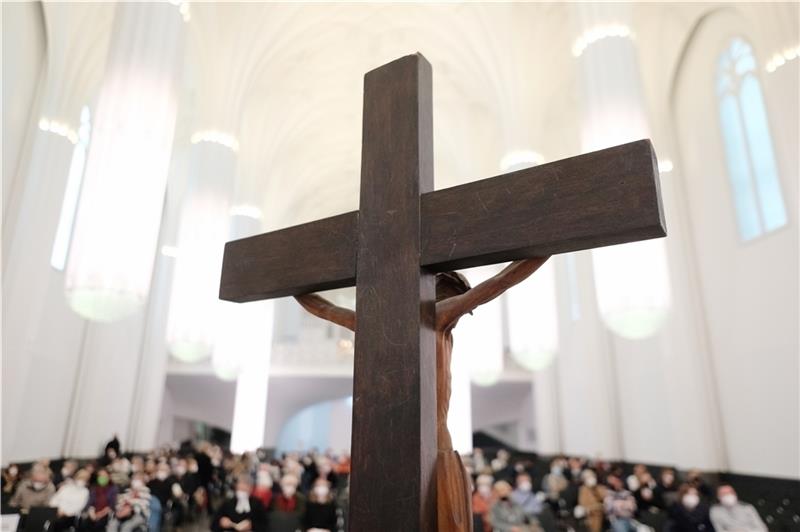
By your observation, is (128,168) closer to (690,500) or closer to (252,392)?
(690,500)

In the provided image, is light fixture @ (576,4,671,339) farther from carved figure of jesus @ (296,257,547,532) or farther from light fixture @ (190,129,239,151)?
light fixture @ (190,129,239,151)

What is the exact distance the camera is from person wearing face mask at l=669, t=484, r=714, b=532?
4.83 meters

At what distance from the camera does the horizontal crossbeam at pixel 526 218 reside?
135 cm

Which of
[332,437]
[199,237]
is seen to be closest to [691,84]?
[199,237]

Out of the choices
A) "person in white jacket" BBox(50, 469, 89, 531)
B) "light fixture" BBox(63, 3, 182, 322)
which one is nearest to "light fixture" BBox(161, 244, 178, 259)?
"light fixture" BBox(63, 3, 182, 322)

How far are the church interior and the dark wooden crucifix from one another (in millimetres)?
64

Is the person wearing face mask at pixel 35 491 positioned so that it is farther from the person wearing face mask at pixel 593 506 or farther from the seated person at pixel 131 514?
the person wearing face mask at pixel 593 506

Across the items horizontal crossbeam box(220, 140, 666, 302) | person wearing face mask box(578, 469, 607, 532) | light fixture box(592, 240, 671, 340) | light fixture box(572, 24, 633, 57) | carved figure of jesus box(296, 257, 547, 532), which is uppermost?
light fixture box(572, 24, 633, 57)

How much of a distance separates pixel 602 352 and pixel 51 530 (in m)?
11.9

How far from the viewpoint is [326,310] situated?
190 centimetres

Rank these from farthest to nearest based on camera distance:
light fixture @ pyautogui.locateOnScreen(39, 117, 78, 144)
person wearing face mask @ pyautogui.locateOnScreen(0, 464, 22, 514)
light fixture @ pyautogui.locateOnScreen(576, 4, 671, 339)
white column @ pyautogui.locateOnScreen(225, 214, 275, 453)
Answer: white column @ pyautogui.locateOnScreen(225, 214, 275, 453) < light fixture @ pyautogui.locateOnScreen(39, 117, 78, 144) < light fixture @ pyautogui.locateOnScreen(576, 4, 671, 339) < person wearing face mask @ pyautogui.locateOnScreen(0, 464, 22, 514)

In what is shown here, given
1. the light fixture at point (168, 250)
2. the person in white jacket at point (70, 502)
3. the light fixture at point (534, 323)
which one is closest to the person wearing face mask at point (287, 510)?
the person in white jacket at point (70, 502)

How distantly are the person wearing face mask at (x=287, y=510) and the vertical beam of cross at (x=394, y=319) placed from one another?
4331 mm

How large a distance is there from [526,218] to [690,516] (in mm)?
4634
